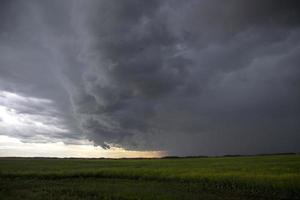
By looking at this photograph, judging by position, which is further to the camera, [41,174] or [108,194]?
[41,174]

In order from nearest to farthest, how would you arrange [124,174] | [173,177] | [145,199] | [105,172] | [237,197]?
[145,199] → [237,197] → [173,177] → [124,174] → [105,172]

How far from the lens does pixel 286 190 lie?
26.1m

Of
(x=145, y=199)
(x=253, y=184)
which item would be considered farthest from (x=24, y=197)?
(x=253, y=184)

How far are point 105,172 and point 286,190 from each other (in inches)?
1035

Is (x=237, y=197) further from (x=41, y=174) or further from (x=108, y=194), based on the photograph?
(x=41, y=174)

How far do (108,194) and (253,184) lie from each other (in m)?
12.5

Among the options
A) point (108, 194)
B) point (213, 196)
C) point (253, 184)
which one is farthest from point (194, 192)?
point (108, 194)

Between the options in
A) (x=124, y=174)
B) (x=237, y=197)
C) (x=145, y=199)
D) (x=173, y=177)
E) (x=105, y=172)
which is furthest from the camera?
(x=105, y=172)

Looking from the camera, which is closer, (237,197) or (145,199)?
(145,199)

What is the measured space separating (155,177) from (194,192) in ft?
38.5

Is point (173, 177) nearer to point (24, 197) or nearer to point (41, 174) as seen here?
point (24, 197)

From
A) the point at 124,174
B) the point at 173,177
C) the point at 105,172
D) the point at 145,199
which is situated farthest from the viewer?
the point at 105,172

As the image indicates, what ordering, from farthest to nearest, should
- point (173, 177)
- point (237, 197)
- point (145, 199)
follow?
point (173, 177), point (237, 197), point (145, 199)

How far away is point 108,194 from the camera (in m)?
27.1
